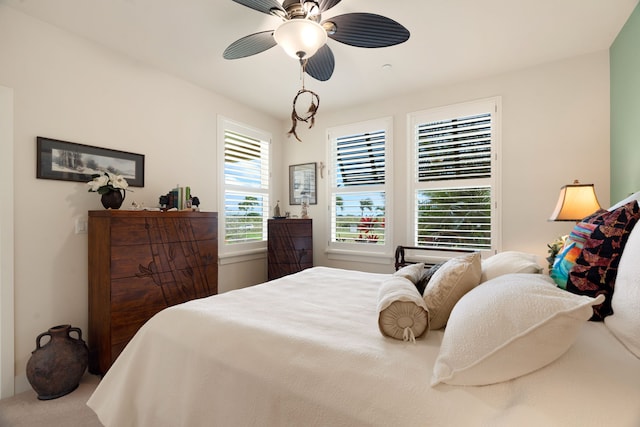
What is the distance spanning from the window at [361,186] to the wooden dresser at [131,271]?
77.5 inches

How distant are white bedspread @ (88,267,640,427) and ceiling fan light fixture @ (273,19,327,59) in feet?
4.88

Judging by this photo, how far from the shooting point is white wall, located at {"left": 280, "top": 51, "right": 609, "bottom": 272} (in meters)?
2.64

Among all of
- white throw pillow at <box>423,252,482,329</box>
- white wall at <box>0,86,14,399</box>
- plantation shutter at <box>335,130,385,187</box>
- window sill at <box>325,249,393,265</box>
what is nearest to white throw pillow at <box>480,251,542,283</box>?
white throw pillow at <box>423,252,482,329</box>

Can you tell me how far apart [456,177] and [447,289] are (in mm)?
2370

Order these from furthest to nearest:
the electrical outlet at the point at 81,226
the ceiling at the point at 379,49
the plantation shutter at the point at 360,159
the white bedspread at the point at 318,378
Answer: the plantation shutter at the point at 360,159, the electrical outlet at the point at 81,226, the ceiling at the point at 379,49, the white bedspread at the point at 318,378

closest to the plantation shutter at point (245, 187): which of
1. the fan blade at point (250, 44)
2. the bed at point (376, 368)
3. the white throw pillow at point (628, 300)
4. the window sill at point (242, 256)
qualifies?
the window sill at point (242, 256)

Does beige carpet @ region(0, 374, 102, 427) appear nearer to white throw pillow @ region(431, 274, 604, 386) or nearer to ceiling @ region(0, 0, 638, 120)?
white throw pillow @ region(431, 274, 604, 386)

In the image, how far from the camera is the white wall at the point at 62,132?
6.87ft

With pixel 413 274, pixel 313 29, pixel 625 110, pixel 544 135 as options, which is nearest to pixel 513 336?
pixel 413 274

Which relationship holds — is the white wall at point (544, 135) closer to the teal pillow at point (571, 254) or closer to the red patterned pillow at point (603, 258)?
the teal pillow at point (571, 254)

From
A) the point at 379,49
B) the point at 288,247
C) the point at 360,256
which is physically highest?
the point at 379,49

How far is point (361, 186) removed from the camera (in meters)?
3.88

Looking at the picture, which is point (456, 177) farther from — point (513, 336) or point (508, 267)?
point (513, 336)

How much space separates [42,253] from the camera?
7.19ft
